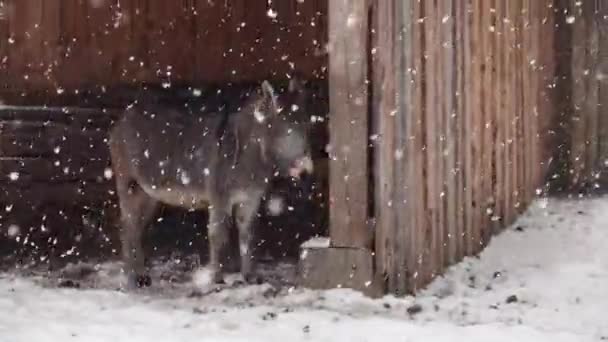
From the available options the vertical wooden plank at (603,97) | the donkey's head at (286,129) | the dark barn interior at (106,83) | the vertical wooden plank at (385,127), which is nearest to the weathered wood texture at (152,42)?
the dark barn interior at (106,83)

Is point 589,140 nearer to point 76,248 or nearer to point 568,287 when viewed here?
point 568,287

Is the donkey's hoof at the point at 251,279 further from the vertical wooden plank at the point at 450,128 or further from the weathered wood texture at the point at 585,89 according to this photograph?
the weathered wood texture at the point at 585,89

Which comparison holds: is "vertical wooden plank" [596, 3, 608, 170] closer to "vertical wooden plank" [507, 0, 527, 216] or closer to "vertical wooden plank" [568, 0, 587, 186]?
"vertical wooden plank" [568, 0, 587, 186]

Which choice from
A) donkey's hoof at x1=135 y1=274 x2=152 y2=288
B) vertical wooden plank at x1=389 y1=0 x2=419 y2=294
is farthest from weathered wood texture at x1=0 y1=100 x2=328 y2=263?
vertical wooden plank at x1=389 y1=0 x2=419 y2=294

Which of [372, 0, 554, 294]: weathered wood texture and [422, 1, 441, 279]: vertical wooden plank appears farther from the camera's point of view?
[422, 1, 441, 279]: vertical wooden plank

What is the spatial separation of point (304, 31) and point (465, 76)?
8.34 feet

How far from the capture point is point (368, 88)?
707 cm

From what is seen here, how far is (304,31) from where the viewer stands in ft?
33.9

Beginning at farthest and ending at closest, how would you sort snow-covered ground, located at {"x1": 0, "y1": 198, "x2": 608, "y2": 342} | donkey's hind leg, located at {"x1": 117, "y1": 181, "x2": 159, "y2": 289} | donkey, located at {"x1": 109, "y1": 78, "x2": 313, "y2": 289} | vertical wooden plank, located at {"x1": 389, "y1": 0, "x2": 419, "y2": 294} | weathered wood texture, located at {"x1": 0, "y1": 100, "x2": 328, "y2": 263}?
1. weathered wood texture, located at {"x1": 0, "y1": 100, "x2": 328, "y2": 263}
2. donkey's hind leg, located at {"x1": 117, "y1": 181, "x2": 159, "y2": 289}
3. donkey, located at {"x1": 109, "y1": 78, "x2": 313, "y2": 289}
4. vertical wooden plank, located at {"x1": 389, "y1": 0, "x2": 419, "y2": 294}
5. snow-covered ground, located at {"x1": 0, "y1": 198, "x2": 608, "y2": 342}

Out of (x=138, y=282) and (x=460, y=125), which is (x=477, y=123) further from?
(x=138, y=282)

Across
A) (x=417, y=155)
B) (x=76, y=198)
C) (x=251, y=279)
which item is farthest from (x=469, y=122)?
(x=76, y=198)

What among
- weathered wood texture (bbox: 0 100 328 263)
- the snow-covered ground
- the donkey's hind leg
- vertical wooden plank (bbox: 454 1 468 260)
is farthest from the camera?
weathered wood texture (bbox: 0 100 328 263)

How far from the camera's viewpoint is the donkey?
794 centimetres

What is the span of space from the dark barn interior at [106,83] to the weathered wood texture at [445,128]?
1.71 m
